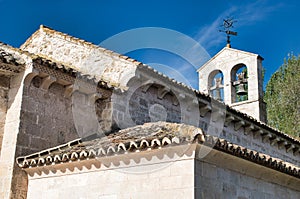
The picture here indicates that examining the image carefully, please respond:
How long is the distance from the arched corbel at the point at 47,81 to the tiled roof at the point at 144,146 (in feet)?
3.87

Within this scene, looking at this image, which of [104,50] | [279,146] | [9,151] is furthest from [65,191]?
[279,146]

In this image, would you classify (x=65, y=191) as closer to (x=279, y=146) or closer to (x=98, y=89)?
(x=98, y=89)

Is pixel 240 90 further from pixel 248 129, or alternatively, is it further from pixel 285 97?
pixel 285 97

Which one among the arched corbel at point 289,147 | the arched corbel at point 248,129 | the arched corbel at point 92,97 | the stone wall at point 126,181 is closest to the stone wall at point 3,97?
the stone wall at point 126,181

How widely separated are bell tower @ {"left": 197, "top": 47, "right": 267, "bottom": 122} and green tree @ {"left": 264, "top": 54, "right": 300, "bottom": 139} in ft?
23.9

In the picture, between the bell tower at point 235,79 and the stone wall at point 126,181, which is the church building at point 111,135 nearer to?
the stone wall at point 126,181

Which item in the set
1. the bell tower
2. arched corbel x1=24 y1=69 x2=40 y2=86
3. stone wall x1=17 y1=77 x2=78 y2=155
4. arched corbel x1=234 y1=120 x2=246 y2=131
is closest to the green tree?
the bell tower

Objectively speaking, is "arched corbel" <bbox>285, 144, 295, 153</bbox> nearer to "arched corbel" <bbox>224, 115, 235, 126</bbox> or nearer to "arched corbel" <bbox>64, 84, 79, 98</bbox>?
"arched corbel" <bbox>224, 115, 235, 126</bbox>

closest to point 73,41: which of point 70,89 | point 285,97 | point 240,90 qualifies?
point 70,89

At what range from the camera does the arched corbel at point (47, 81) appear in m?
6.90

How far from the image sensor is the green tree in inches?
818

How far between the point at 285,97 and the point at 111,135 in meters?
16.9

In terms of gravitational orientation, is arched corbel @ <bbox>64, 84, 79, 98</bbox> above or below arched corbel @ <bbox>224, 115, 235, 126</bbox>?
below

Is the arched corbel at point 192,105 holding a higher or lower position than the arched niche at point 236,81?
lower
